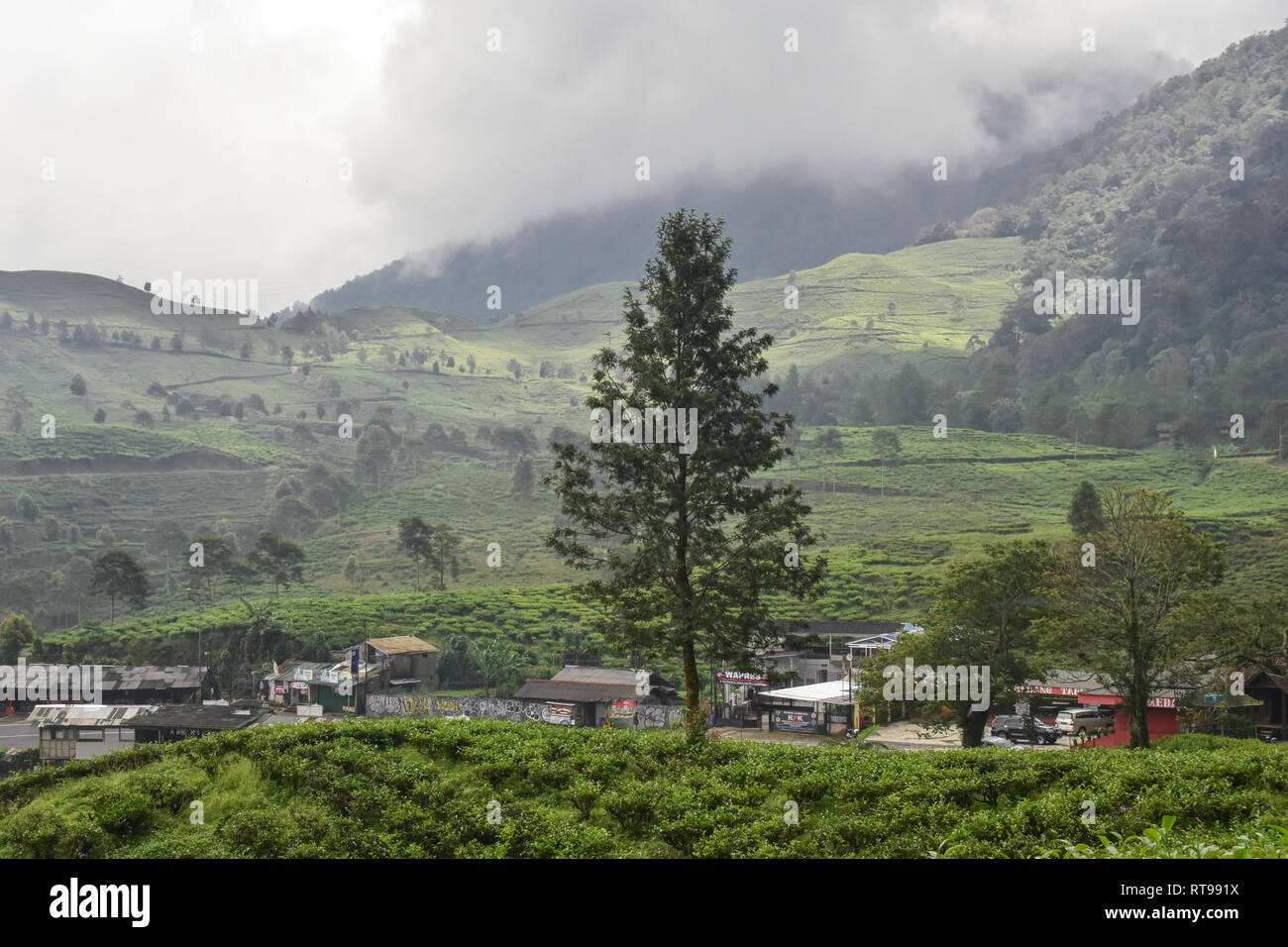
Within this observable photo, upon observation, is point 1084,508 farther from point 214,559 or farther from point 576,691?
point 214,559

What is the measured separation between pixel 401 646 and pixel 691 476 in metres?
40.1

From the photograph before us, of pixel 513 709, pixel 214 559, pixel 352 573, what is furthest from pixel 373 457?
pixel 513 709

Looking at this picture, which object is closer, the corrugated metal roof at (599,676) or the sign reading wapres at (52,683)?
the corrugated metal roof at (599,676)

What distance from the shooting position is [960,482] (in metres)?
110

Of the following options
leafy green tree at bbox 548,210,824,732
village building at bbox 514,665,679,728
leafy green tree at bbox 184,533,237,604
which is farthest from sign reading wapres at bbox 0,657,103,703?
leafy green tree at bbox 548,210,824,732

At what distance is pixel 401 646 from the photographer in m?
55.3

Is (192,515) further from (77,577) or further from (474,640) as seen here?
(474,640)

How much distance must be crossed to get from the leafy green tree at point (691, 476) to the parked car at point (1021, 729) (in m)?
17.0

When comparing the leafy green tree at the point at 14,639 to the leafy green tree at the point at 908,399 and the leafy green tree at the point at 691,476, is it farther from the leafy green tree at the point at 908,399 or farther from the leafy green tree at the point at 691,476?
the leafy green tree at the point at 908,399

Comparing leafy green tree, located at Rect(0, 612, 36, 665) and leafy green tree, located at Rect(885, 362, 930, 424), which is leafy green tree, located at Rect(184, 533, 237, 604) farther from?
leafy green tree, located at Rect(885, 362, 930, 424)

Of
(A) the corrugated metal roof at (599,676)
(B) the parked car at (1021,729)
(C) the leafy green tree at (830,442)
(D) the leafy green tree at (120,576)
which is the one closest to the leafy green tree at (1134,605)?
(B) the parked car at (1021,729)

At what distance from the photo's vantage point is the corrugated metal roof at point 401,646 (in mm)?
54375
